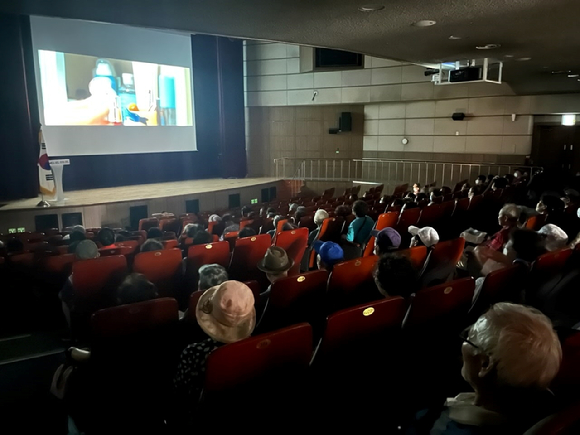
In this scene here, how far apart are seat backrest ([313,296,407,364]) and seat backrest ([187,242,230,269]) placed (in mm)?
2190

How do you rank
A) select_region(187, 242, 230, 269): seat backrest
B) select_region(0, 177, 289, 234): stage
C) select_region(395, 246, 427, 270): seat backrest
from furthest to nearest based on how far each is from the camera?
select_region(0, 177, 289, 234): stage < select_region(187, 242, 230, 269): seat backrest < select_region(395, 246, 427, 270): seat backrest

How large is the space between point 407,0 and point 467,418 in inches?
135

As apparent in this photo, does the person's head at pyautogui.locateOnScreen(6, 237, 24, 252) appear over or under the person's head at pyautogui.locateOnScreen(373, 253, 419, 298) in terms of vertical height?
under

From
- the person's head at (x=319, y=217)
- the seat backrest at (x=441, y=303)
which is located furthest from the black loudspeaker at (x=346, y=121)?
the seat backrest at (x=441, y=303)

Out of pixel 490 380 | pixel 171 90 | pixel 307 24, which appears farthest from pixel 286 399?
pixel 171 90

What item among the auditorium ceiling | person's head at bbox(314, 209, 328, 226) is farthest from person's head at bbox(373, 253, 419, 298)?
person's head at bbox(314, 209, 328, 226)

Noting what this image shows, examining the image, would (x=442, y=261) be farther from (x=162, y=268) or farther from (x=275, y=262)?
(x=162, y=268)

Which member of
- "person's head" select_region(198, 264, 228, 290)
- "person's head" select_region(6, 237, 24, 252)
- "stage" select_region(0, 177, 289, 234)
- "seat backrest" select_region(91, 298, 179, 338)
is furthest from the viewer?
"stage" select_region(0, 177, 289, 234)

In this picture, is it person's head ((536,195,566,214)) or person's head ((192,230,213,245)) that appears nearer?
person's head ((192,230,213,245))

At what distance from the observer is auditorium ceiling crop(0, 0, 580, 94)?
3.79m

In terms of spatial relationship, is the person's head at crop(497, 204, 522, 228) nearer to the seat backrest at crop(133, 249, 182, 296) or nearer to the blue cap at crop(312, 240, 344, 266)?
the blue cap at crop(312, 240, 344, 266)

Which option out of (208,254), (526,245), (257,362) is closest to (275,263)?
(208,254)

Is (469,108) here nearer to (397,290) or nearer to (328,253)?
(328,253)

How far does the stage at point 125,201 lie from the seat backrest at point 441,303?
29.2ft
